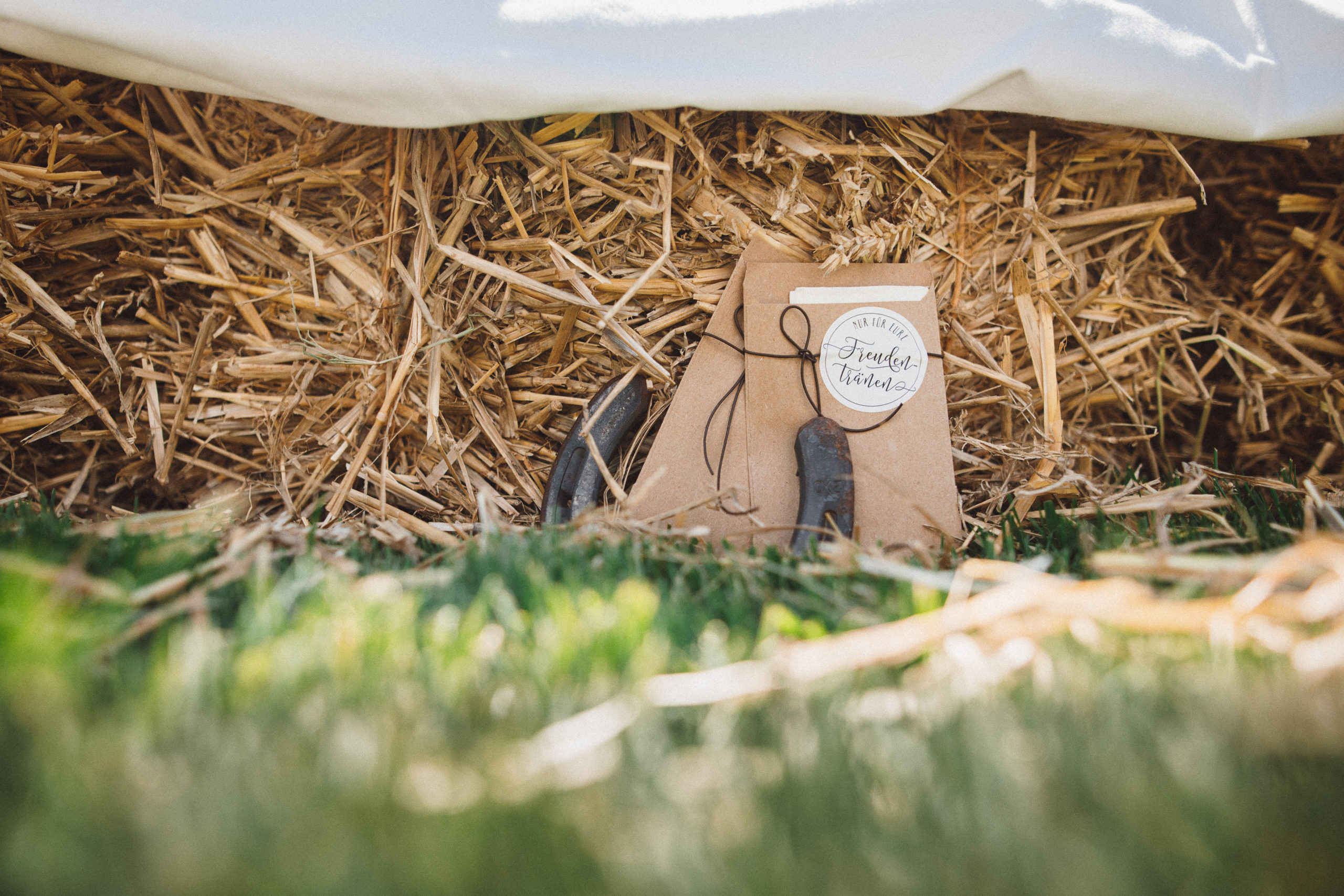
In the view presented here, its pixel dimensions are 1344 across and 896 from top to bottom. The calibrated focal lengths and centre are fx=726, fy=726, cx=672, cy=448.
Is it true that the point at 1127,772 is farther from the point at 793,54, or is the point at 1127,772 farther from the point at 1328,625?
the point at 793,54

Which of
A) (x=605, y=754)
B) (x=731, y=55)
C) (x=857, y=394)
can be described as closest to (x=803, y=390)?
(x=857, y=394)

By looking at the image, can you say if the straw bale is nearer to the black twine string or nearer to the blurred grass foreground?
the black twine string

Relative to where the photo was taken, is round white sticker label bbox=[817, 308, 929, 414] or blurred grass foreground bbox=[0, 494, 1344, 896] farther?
round white sticker label bbox=[817, 308, 929, 414]

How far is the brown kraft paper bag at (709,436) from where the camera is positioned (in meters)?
1.36

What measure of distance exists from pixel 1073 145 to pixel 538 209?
3.65 feet

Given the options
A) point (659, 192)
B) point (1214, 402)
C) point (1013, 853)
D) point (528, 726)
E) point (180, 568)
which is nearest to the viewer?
point (1013, 853)

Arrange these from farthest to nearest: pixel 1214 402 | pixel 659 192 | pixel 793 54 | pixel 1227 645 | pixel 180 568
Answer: pixel 1214 402 < pixel 659 192 < pixel 793 54 < pixel 180 568 < pixel 1227 645

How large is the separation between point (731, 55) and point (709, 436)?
2.13 feet

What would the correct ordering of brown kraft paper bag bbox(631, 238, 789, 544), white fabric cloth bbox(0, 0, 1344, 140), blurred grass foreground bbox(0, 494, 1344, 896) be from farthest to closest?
brown kraft paper bag bbox(631, 238, 789, 544) < white fabric cloth bbox(0, 0, 1344, 140) < blurred grass foreground bbox(0, 494, 1344, 896)

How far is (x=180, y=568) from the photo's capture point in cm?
89

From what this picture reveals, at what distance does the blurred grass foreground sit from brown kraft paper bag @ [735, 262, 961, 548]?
1.84 feet

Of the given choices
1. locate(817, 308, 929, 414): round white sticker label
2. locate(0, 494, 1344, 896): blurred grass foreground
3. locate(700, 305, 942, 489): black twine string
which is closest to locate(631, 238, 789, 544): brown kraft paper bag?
locate(700, 305, 942, 489): black twine string

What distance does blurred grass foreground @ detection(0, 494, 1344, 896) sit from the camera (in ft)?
1.57

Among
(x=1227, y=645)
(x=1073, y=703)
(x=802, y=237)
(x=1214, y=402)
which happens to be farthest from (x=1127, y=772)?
(x=1214, y=402)
